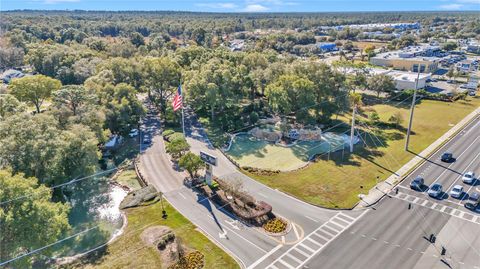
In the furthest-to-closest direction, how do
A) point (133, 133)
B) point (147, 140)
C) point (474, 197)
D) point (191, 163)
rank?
point (133, 133) < point (147, 140) < point (191, 163) < point (474, 197)

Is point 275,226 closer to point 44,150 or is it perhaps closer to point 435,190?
point 435,190

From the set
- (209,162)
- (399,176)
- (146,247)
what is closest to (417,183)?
(399,176)

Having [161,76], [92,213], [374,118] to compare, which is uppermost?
[161,76]

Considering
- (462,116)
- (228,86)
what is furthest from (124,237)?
(462,116)

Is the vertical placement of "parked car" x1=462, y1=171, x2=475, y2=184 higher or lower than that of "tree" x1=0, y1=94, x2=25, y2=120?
lower

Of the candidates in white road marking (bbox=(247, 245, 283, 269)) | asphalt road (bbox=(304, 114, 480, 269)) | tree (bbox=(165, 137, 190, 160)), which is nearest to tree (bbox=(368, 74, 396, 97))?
asphalt road (bbox=(304, 114, 480, 269))

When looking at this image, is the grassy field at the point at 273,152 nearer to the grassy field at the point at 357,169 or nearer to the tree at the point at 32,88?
the grassy field at the point at 357,169

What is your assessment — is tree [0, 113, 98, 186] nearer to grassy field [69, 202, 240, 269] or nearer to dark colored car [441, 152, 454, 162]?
grassy field [69, 202, 240, 269]
